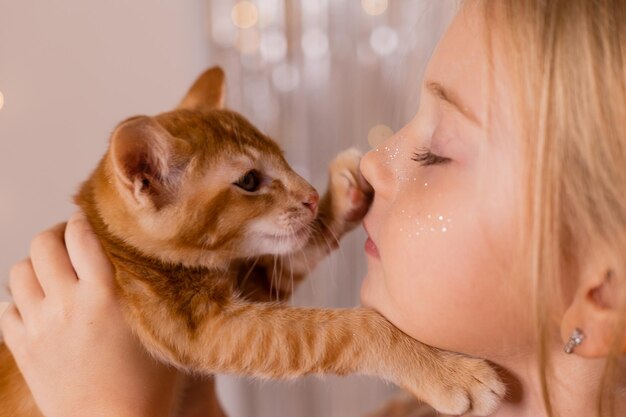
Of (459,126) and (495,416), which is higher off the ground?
(459,126)

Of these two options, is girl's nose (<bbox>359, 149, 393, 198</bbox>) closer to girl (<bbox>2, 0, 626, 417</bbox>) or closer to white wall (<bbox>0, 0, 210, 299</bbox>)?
girl (<bbox>2, 0, 626, 417</bbox>)

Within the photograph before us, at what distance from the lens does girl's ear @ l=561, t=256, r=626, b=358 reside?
76cm

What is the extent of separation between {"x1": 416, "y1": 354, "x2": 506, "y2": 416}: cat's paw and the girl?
0.03 meters

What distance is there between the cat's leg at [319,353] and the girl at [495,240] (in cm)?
3

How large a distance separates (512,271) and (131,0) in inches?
58.6

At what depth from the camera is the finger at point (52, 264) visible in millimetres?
985

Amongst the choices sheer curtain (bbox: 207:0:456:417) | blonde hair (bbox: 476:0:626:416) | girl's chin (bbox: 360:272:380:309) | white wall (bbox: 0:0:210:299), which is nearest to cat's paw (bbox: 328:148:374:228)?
girl's chin (bbox: 360:272:380:309)

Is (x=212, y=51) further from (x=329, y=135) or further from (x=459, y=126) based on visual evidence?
(x=459, y=126)

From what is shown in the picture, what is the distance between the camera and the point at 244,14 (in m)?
1.97

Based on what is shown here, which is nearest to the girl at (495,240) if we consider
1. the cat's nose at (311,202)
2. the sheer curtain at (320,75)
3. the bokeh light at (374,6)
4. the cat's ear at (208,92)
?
the cat's nose at (311,202)

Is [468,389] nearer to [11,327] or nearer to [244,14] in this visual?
[11,327]

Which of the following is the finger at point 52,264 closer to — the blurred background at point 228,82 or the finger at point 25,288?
the finger at point 25,288

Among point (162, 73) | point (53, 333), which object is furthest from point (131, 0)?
point (53, 333)

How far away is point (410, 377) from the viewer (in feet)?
3.05
